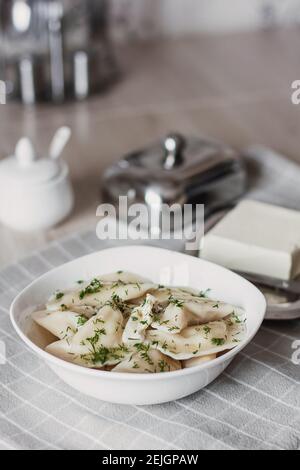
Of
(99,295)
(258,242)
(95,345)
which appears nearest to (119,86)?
(258,242)

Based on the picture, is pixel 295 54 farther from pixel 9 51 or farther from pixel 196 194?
pixel 196 194

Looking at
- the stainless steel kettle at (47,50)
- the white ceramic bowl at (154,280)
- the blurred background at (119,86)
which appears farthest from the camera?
the stainless steel kettle at (47,50)

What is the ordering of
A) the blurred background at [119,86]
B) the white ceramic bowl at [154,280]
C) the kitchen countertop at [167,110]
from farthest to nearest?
the blurred background at [119,86], the kitchen countertop at [167,110], the white ceramic bowl at [154,280]

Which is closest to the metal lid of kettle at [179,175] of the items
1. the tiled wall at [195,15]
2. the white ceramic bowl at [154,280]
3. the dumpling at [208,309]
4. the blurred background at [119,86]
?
the blurred background at [119,86]

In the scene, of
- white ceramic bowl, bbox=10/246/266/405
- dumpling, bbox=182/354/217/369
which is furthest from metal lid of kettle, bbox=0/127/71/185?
dumpling, bbox=182/354/217/369

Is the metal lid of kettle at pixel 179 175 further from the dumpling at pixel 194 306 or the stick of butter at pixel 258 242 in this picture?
the dumpling at pixel 194 306

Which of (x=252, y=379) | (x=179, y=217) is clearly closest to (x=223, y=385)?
(x=252, y=379)

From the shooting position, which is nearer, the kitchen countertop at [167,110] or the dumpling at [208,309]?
the dumpling at [208,309]

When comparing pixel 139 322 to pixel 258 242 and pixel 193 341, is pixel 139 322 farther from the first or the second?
pixel 258 242
